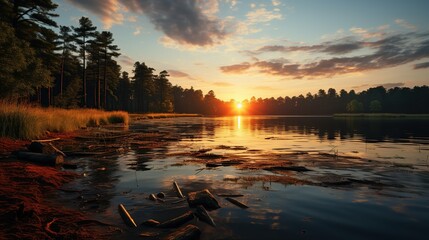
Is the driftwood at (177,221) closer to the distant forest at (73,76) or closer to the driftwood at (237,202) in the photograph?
the driftwood at (237,202)

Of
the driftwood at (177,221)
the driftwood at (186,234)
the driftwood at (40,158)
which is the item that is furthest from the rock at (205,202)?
the driftwood at (40,158)

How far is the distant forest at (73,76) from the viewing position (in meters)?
29.7

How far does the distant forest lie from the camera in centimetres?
2972

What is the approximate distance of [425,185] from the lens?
8.16 m

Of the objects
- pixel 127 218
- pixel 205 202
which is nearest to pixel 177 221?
pixel 127 218

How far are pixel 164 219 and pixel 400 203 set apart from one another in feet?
18.1

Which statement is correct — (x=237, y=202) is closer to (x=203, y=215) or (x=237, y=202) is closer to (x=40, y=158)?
(x=203, y=215)

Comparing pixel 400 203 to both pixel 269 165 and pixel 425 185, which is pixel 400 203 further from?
pixel 269 165

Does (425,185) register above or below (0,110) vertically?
below

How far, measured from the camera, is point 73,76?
86.2 metres

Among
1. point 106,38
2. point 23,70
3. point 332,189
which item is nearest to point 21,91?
point 23,70

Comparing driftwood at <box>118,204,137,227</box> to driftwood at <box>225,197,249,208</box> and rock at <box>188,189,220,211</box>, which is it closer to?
rock at <box>188,189,220,211</box>

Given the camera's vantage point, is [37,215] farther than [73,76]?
No

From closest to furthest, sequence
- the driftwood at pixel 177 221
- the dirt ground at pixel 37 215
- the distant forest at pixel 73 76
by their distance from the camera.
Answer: the dirt ground at pixel 37 215, the driftwood at pixel 177 221, the distant forest at pixel 73 76
